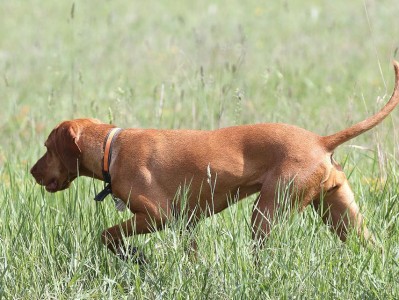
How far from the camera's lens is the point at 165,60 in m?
11.5

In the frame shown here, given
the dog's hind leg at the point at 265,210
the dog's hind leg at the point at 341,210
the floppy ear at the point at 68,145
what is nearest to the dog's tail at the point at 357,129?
the dog's hind leg at the point at 341,210

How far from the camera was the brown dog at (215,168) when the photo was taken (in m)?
4.85

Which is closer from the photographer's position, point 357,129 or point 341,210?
point 357,129

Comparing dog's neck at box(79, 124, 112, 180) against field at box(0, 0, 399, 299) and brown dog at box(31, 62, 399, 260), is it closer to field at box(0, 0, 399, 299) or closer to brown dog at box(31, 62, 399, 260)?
brown dog at box(31, 62, 399, 260)

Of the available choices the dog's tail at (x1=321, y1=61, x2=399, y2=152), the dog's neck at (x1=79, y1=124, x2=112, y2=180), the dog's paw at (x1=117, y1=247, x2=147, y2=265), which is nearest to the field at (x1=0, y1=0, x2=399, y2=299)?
the dog's paw at (x1=117, y1=247, x2=147, y2=265)

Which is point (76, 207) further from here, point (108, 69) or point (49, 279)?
point (108, 69)

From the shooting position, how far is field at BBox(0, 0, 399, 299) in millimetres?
4523

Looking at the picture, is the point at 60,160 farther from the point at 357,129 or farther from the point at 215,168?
the point at 357,129

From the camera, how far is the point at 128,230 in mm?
4980

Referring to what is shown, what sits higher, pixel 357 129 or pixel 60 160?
pixel 357 129

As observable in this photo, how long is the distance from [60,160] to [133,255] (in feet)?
2.67

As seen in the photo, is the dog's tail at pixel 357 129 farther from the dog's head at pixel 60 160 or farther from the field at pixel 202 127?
the dog's head at pixel 60 160

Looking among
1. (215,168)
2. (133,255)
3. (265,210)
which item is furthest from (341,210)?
(133,255)

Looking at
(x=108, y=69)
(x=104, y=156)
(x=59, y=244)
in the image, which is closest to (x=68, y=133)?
(x=104, y=156)
